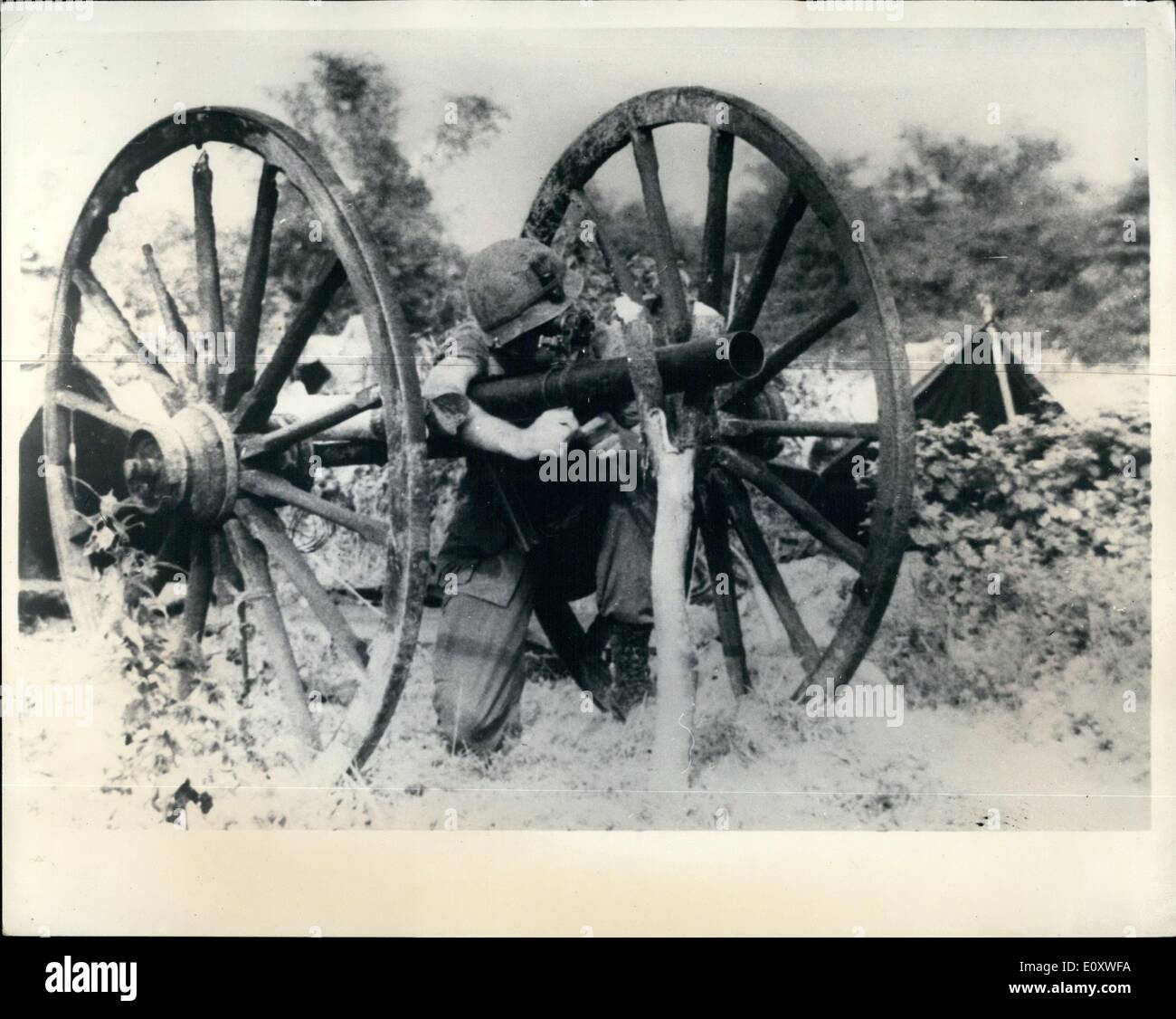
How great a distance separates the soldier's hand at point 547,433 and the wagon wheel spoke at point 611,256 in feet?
1.60

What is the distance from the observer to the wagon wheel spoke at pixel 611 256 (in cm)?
408

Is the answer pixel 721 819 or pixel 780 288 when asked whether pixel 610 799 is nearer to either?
pixel 721 819

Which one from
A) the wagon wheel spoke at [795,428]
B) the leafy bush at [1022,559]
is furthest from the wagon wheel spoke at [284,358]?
the leafy bush at [1022,559]

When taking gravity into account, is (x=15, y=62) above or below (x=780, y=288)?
above

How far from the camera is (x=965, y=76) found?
397 cm

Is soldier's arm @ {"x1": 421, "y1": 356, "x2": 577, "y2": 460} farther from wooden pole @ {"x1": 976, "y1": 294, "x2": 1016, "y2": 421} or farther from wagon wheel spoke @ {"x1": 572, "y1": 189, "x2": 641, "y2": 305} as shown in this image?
wooden pole @ {"x1": 976, "y1": 294, "x2": 1016, "y2": 421}

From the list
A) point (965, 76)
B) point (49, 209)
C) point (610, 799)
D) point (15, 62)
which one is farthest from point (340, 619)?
point (965, 76)

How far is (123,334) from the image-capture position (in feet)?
13.1

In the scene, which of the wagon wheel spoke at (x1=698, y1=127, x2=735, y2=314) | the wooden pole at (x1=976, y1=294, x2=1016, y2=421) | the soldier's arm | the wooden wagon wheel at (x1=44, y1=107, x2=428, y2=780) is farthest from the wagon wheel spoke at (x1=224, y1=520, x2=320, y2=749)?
the wooden pole at (x1=976, y1=294, x2=1016, y2=421)

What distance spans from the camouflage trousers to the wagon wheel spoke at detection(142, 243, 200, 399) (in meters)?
0.98

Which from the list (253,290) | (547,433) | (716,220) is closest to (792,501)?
(547,433)

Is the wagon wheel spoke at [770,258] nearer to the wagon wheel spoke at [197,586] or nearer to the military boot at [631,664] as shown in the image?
the military boot at [631,664]

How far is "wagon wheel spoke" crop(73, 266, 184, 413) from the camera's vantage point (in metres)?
3.97

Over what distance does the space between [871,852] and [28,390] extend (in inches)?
120
